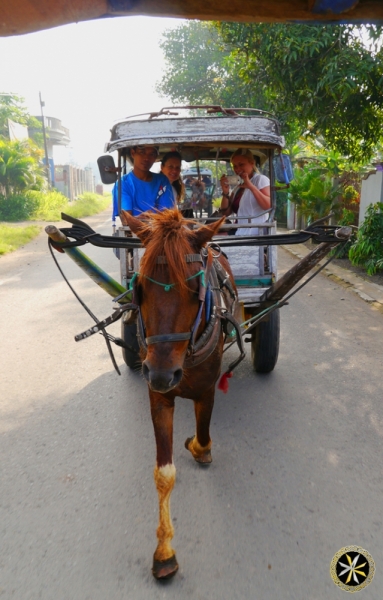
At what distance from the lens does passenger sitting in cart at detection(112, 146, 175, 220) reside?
4.51 meters

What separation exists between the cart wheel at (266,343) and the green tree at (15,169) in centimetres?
2112

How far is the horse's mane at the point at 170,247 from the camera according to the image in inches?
90.5

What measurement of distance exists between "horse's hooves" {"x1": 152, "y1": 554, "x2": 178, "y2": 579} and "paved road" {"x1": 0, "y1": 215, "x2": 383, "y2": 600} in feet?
0.16

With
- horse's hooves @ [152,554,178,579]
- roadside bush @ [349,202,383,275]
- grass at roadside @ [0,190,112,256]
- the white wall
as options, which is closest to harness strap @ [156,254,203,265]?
horse's hooves @ [152,554,178,579]

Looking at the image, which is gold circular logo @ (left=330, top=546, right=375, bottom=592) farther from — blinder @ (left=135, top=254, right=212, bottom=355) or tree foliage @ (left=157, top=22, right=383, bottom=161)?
tree foliage @ (left=157, top=22, right=383, bottom=161)

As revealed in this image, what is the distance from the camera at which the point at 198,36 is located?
82.8 ft

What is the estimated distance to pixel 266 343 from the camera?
4.65m

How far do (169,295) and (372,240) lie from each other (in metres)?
8.48

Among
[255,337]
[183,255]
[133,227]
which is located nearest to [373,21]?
[183,255]

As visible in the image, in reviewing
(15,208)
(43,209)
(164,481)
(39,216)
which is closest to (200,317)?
(164,481)

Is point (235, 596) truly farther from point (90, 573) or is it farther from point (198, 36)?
point (198, 36)

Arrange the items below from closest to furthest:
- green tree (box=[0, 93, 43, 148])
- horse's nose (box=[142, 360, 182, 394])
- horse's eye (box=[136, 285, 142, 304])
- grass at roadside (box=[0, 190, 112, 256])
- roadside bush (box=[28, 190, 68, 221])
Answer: horse's nose (box=[142, 360, 182, 394]) → horse's eye (box=[136, 285, 142, 304]) → grass at roadside (box=[0, 190, 112, 256]) → roadside bush (box=[28, 190, 68, 221]) → green tree (box=[0, 93, 43, 148])

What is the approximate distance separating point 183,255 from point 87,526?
1.66 metres

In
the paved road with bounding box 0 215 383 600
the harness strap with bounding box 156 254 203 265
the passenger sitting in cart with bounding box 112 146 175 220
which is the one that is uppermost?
the passenger sitting in cart with bounding box 112 146 175 220
